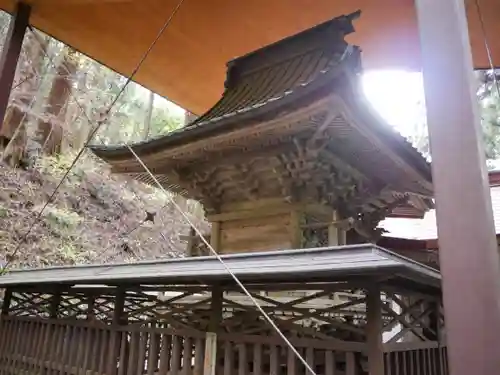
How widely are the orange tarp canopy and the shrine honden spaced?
10.2 inches

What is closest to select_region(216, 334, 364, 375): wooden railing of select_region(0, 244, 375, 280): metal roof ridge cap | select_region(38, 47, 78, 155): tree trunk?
select_region(0, 244, 375, 280): metal roof ridge cap

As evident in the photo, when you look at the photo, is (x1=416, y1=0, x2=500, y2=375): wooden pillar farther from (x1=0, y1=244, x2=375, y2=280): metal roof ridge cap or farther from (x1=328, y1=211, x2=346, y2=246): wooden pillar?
(x1=328, y1=211, x2=346, y2=246): wooden pillar

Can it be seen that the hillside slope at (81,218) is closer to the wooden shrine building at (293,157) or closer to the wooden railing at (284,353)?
the wooden shrine building at (293,157)

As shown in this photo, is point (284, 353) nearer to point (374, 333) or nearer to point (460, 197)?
point (374, 333)

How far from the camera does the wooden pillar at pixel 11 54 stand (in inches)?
157

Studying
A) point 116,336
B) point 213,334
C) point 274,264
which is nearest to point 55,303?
point 116,336

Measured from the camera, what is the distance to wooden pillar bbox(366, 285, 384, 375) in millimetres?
2553

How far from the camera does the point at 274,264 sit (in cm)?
255

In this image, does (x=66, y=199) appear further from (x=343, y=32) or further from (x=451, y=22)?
A: (x=451, y=22)

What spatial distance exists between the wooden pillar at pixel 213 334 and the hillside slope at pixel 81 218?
18.4 ft

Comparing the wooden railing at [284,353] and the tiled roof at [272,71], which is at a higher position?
the tiled roof at [272,71]

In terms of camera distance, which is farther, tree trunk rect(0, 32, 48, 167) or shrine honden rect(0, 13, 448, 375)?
tree trunk rect(0, 32, 48, 167)

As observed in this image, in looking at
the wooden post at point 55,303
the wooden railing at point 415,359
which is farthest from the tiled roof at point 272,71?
the wooden railing at point 415,359

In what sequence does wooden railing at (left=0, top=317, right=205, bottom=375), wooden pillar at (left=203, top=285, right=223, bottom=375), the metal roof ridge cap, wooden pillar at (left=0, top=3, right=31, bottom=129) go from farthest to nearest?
wooden pillar at (left=0, top=3, right=31, bottom=129) → wooden railing at (left=0, top=317, right=205, bottom=375) → wooden pillar at (left=203, top=285, right=223, bottom=375) → the metal roof ridge cap
